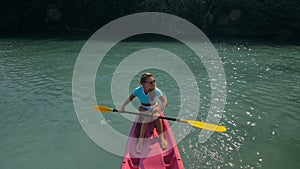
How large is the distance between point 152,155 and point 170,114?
10.7 feet

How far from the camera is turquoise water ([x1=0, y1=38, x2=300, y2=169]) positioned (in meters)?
6.05

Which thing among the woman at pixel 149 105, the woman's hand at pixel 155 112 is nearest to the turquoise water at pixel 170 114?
the woman at pixel 149 105

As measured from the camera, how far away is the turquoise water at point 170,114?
6.05 m

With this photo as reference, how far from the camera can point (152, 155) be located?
5.14 meters

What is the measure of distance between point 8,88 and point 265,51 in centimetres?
1567

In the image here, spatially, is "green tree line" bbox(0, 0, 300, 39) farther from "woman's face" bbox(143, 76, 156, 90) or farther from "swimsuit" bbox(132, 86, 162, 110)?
"woman's face" bbox(143, 76, 156, 90)

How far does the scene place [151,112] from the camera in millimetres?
5684

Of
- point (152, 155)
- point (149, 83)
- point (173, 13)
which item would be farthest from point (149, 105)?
point (173, 13)

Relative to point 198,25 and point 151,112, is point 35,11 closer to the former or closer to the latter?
point 198,25

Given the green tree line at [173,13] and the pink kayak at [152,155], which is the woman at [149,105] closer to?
the pink kayak at [152,155]

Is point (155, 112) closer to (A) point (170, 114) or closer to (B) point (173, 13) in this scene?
(A) point (170, 114)

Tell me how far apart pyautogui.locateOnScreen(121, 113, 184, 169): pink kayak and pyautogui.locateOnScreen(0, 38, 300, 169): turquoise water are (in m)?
0.75

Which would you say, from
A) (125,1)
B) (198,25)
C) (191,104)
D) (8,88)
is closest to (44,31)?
(125,1)

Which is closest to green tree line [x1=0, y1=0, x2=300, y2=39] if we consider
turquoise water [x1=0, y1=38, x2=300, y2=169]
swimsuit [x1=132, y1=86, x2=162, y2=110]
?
turquoise water [x1=0, y1=38, x2=300, y2=169]
